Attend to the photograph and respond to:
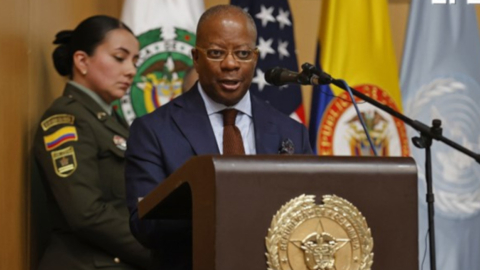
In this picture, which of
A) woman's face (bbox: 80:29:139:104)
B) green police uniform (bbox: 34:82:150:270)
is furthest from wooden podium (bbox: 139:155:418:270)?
woman's face (bbox: 80:29:139:104)

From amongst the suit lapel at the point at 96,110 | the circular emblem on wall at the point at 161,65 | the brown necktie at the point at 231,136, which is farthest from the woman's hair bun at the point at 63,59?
the brown necktie at the point at 231,136

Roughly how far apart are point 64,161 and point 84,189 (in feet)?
0.46

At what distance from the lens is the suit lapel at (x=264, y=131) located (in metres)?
2.71

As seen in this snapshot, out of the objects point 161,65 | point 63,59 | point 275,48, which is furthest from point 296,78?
point 275,48

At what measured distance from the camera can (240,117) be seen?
2787 mm

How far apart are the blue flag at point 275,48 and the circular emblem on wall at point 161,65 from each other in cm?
44

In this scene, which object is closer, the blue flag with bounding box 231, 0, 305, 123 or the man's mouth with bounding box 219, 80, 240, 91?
the man's mouth with bounding box 219, 80, 240, 91

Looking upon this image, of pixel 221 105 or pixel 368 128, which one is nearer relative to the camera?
pixel 221 105

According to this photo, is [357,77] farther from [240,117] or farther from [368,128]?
[240,117]

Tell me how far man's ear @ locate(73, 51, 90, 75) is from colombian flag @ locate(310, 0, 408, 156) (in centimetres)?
163

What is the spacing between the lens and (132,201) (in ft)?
8.54

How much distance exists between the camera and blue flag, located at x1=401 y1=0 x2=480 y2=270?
530cm

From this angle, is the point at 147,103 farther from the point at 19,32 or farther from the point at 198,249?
the point at 198,249

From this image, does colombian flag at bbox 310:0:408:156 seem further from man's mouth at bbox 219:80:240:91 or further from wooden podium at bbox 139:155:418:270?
wooden podium at bbox 139:155:418:270
